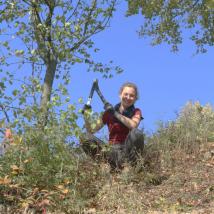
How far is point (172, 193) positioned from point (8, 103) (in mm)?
2456

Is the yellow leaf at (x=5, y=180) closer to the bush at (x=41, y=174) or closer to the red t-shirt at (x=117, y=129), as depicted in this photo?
the bush at (x=41, y=174)

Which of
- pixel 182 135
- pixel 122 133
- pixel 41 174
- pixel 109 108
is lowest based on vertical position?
pixel 41 174

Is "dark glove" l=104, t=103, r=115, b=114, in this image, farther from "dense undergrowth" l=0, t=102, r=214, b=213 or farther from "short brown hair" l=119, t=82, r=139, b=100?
"dense undergrowth" l=0, t=102, r=214, b=213

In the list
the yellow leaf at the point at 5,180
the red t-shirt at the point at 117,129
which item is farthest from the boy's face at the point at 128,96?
the yellow leaf at the point at 5,180

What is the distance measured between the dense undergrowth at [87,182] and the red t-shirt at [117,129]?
438mm

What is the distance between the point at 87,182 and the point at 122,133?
4.18 feet

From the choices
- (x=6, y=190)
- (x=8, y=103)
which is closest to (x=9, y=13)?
(x=8, y=103)

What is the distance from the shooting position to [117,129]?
7.22 m

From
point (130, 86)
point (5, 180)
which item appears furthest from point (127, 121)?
point (5, 180)

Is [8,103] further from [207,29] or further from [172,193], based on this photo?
[207,29]

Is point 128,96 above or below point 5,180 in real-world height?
above

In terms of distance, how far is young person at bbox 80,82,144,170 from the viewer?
22.8 feet

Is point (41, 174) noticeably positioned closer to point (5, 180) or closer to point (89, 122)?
point (5, 180)

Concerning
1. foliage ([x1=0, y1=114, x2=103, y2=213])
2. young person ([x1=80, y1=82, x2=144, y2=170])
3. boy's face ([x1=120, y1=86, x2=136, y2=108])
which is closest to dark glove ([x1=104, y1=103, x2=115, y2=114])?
young person ([x1=80, y1=82, x2=144, y2=170])
